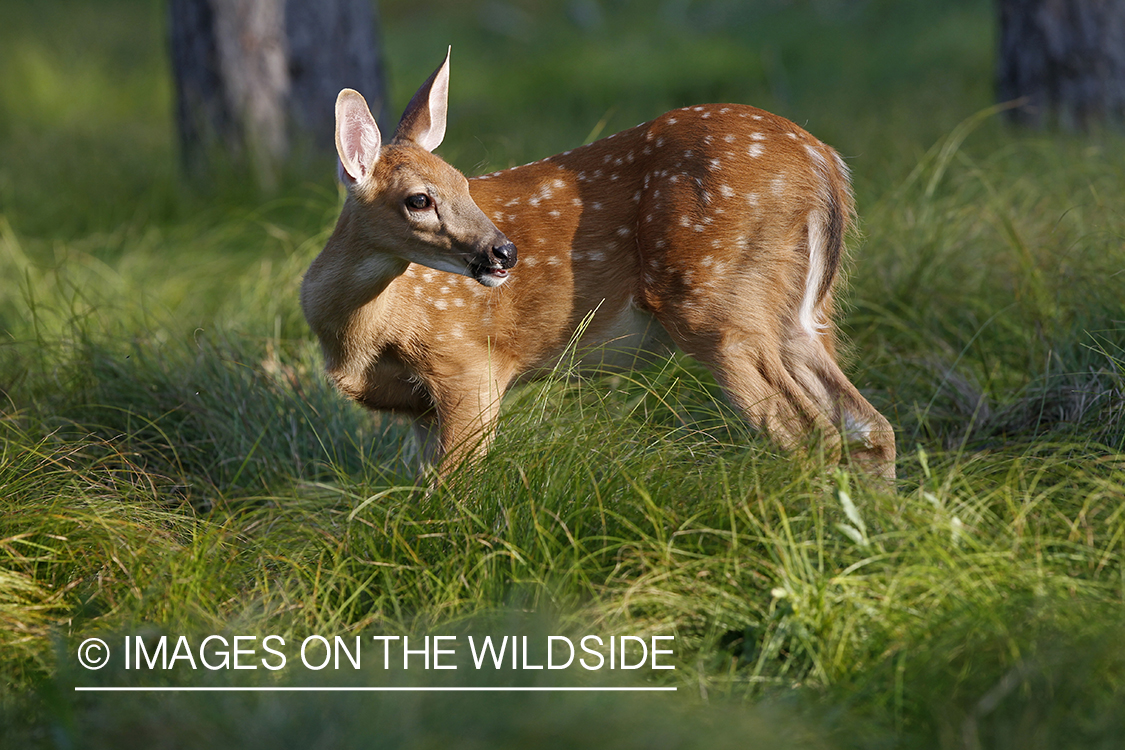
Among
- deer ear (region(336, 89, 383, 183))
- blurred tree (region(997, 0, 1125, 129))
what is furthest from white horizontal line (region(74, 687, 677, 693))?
blurred tree (region(997, 0, 1125, 129))

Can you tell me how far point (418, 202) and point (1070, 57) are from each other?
5.03 m

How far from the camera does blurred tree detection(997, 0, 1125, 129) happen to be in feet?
21.7

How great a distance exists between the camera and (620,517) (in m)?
2.75

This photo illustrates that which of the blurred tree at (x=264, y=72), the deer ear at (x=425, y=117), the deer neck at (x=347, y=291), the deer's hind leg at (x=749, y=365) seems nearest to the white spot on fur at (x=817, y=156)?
the deer's hind leg at (x=749, y=365)

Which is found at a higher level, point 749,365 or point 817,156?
point 817,156

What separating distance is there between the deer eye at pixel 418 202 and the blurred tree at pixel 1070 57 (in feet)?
14.9

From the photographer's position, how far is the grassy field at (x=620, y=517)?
2199 millimetres

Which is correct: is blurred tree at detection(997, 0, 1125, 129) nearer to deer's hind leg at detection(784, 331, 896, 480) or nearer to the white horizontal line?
deer's hind leg at detection(784, 331, 896, 480)

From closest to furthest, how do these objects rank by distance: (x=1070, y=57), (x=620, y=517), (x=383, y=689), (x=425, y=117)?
1. (x=383, y=689)
2. (x=620, y=517)
3. (x=425, y=117)
4. (x=1070, y=57)

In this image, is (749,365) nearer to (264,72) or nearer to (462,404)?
(462,404)

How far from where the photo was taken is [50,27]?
1379cm

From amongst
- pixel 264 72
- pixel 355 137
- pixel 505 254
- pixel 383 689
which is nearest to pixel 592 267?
pixel 505 254

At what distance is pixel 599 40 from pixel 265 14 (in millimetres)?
7137

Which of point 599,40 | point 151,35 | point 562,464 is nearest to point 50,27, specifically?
point 151,35
